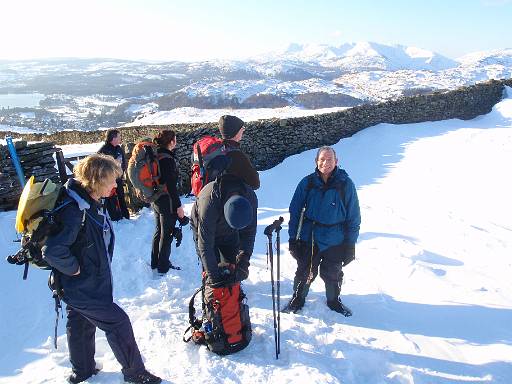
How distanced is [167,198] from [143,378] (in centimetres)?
242

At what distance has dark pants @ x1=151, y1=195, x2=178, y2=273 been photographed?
201 inches

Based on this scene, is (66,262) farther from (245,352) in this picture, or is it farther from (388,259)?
(388,259)

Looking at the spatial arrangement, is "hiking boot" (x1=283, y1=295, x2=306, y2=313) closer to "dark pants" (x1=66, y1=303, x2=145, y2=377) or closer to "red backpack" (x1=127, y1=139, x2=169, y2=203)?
"dark pants" (x1=66, y1=303, x2=145, y2=377)

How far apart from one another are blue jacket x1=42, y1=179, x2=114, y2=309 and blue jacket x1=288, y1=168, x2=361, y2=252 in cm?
213

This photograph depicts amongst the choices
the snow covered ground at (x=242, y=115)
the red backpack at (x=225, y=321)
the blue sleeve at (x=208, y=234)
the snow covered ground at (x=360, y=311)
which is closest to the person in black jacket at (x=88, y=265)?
the snow covered ground at (x=360, y=311)

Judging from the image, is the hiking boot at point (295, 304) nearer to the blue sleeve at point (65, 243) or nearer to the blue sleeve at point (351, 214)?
the blue sleeve at point (351, 214)

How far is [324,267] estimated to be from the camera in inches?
173

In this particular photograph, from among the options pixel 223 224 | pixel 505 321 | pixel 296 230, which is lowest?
pixel 505 321

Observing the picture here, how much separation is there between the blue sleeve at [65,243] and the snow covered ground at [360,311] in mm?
1327

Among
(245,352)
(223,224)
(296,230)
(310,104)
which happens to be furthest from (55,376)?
(310,104)

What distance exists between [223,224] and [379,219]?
527 cm

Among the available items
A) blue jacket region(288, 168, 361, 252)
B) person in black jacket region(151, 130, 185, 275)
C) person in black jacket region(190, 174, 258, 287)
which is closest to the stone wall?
person in black jacket region(151, 130, 185, 275)

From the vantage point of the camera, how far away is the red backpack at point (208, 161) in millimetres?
3400

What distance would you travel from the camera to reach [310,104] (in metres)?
98.1
